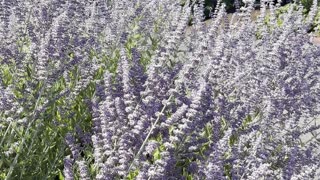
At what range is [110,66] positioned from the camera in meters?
4.82

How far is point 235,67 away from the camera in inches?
163

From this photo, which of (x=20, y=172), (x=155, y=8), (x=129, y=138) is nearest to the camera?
(x=129, y=138)

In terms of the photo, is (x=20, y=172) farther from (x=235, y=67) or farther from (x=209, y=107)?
(x=235, y=67)

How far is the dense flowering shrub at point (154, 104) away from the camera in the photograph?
9.12 feet

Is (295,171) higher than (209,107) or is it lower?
lower

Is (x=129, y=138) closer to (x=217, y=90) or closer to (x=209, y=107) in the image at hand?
(x=209, y=107)

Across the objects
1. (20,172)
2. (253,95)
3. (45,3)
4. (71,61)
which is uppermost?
(45,3)

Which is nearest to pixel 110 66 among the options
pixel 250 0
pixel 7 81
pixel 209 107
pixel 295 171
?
pixel 7 81

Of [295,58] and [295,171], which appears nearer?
[295,171]

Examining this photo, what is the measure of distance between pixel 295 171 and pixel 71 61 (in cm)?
162

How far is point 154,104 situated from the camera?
2.85m

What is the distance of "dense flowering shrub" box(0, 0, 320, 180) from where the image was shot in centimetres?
278

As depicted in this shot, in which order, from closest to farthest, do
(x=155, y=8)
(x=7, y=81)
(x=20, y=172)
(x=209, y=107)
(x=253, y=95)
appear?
(x=209, y=107), (x=20, y=172), (x=253, y=95), (x=7, y=81), (x=155, y=8)

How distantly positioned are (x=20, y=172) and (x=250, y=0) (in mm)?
2429
